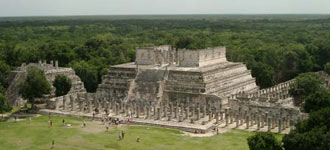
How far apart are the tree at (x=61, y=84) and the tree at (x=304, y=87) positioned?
27537 millimetres

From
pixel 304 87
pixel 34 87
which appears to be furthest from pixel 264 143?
pixel 34 87

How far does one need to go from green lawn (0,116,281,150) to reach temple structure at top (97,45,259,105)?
8.39m

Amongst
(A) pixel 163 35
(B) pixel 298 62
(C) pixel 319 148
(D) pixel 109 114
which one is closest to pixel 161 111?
(D) pixel 109 114

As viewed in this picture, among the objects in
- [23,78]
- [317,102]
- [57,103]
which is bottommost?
[57,103]

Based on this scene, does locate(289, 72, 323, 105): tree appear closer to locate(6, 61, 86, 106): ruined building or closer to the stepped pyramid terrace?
the stepped pyramid terrace

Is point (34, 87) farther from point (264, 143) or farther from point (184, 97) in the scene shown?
point (264, 143)

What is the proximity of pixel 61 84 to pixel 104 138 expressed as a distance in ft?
64.5

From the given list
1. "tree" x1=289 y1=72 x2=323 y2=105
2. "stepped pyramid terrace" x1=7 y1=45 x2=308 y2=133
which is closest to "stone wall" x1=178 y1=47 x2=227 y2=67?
"stepped pyramid terrace" x1=7 y1=45 x2=308 y2=133

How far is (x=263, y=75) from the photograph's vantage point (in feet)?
206

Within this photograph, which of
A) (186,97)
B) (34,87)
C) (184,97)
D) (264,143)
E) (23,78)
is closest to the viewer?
(264,143)

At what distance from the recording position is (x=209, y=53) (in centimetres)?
5556

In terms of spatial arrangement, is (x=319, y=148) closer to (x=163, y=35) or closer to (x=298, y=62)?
(x=298, y=62)

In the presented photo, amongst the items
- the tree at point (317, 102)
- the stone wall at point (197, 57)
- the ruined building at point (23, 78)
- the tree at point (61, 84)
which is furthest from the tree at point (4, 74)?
the tree at point (317, 102)

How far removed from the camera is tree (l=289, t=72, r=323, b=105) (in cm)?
5225
